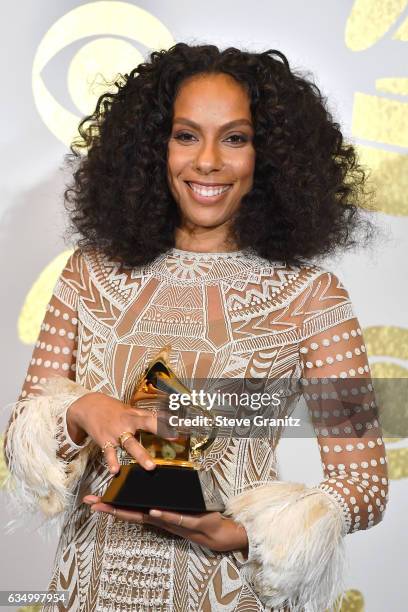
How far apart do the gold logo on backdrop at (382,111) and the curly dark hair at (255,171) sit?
73 cm

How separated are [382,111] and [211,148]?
1053 millimetres

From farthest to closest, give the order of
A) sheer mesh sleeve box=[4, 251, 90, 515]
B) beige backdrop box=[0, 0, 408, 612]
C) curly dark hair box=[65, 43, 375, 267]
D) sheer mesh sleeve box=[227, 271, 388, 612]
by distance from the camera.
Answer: beige backdrop box=[0, 0, 408, 612]
curly dark hair box=[65, 43, 375, 267]
sheer mesh sleeve box=[4, 251, 90, 515]
sheer mesh sleeve box=[227, 271, 388, 612]

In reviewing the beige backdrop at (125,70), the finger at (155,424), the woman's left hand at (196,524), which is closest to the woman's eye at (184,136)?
the finger at (155,424)

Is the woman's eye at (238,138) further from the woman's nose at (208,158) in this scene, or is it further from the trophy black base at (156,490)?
the trophy black base at (156,490)

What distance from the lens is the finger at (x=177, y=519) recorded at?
64.9 inches

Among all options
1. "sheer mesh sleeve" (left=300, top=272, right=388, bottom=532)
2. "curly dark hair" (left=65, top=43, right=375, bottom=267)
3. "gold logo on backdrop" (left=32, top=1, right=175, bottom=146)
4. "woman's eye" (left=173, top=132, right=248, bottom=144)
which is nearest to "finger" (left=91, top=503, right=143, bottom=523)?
"sheer mesh sleeve" (left=300, top=272, right=388, bottom=532)

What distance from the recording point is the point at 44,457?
6.11 feet

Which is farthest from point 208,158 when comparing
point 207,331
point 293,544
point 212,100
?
point 293,544

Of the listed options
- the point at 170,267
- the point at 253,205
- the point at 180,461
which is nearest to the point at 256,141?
the point at 253,205

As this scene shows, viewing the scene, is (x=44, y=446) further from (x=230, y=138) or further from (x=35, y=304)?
(x=35, y=304)

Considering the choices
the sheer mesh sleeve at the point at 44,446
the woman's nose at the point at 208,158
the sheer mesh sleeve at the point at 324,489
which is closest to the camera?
the sheer mesh sleeve at the point at 324,489

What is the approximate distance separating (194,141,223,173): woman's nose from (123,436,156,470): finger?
0.53 metres

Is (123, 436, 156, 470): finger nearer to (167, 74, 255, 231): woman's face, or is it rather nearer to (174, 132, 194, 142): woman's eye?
(167, 74, 255, 231): woman's face

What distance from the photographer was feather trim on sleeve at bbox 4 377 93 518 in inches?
73.3
